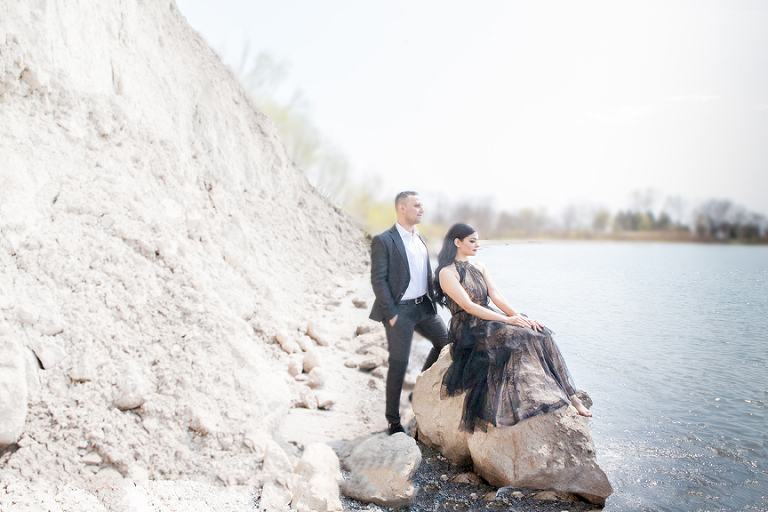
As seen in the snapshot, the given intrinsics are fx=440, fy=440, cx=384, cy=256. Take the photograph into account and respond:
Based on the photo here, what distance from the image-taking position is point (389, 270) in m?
3.27

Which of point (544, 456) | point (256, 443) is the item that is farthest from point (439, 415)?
point (256, 443)

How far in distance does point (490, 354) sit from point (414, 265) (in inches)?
33.3

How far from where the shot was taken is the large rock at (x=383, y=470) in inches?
103

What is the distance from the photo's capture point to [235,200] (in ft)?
23.5

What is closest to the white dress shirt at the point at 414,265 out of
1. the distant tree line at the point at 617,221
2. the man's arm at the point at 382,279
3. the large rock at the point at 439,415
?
the man's arm at the point at 382,279

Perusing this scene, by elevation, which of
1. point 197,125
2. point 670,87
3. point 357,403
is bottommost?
point 357,403

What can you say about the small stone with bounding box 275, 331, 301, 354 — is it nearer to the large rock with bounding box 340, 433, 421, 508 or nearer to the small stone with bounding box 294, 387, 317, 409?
the small stone with bounding box 294, 387, 317, 409

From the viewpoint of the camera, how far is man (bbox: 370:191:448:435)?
324cm

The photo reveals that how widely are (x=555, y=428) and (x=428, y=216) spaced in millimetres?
2236

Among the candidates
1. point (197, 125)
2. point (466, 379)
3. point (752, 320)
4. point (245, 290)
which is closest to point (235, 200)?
point (197, 125)

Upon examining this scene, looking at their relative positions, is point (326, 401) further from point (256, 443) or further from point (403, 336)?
point (403, 336)

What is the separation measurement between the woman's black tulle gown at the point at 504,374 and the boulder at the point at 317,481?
888 millimetres

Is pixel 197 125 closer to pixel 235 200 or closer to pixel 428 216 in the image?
pixel 235 200

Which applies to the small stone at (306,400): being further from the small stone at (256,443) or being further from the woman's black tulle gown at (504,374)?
the woman's black tulle gown at (504,374)
